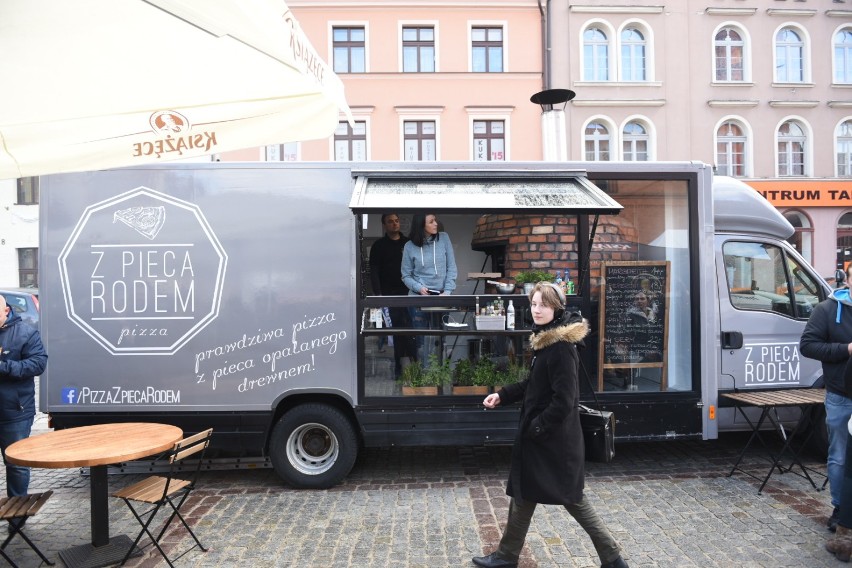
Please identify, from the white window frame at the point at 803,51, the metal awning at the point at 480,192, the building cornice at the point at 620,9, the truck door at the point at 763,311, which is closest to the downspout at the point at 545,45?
the building cornice at the point at 620,9

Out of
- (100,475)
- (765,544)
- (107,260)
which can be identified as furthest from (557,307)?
(107,260)

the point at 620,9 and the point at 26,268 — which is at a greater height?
the point at 620,9

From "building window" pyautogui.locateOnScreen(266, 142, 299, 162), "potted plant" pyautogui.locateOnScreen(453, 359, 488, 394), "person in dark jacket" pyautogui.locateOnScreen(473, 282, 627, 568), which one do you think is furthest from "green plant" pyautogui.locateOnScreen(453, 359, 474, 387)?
"building window" pyautogui.locateOnScreen(266, 142, 299, 162)

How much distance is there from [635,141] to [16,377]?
20.0m

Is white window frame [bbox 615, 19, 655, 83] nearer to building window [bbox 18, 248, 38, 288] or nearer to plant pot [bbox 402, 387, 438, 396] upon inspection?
plant pot [bbox 402, 387, 438, 396]

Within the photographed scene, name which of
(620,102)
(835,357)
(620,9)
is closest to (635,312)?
(835,357)

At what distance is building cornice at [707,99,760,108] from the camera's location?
66.0 feet

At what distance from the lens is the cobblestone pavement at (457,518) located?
375cm

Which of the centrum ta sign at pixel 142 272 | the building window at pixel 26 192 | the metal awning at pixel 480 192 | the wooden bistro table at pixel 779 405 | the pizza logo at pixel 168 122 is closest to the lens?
the pizza logo at pixel 168 122

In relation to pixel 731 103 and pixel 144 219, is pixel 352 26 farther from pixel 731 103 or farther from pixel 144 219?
pixel 144 219

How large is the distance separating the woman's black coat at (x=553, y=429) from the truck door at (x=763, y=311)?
108 inches

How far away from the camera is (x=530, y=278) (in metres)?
5.20

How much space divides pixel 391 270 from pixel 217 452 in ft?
7.84

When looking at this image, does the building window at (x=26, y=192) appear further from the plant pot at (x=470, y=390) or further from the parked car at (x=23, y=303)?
the plant pot at (x=470, y=390)
